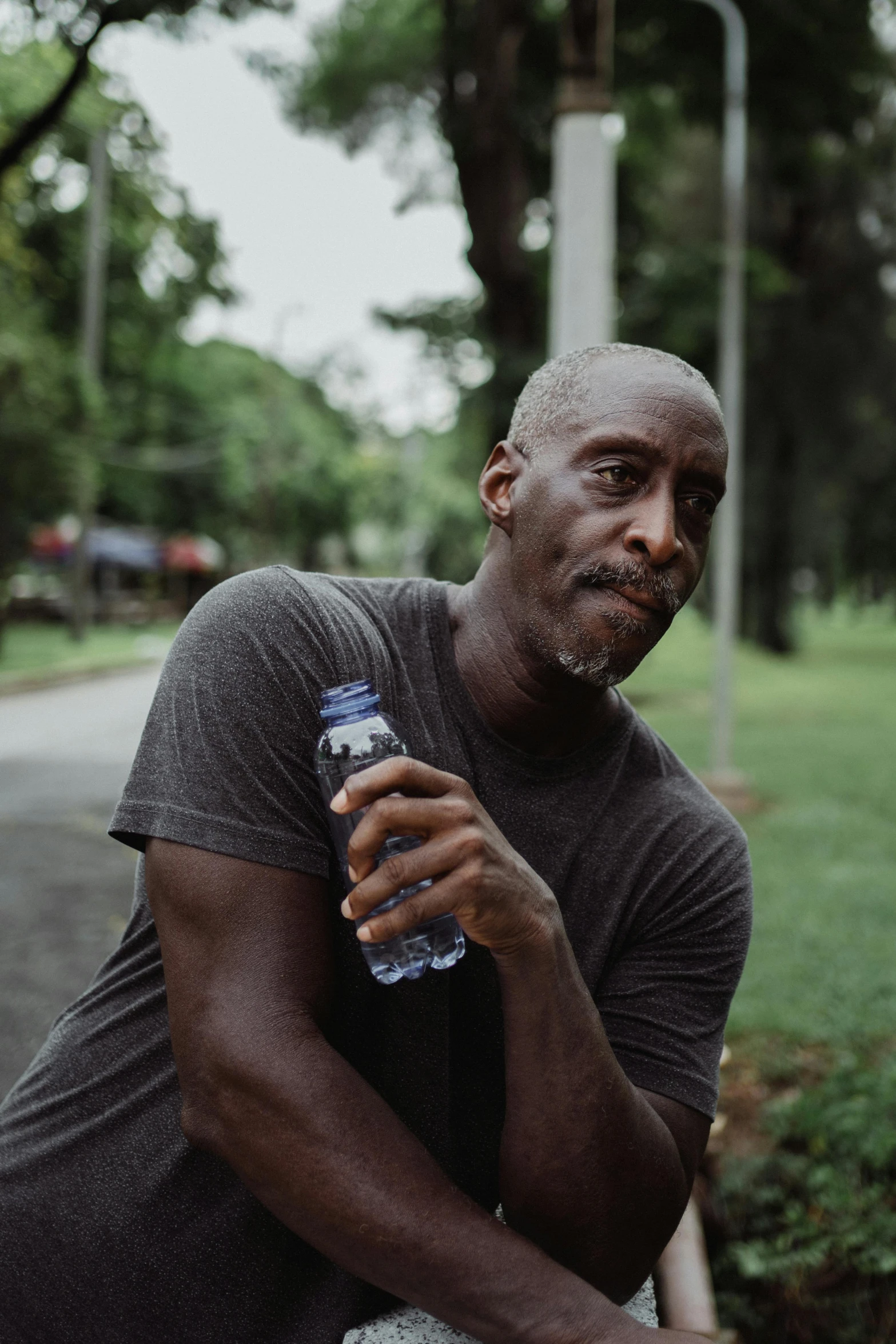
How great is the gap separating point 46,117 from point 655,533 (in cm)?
819

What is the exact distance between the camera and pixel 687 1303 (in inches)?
104

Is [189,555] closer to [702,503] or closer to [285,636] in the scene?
[702,503]

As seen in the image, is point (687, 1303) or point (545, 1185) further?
point (687, 1303)

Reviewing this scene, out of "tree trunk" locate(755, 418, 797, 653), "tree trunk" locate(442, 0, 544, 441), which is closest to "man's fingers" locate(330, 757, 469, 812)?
"tree trunk" locate(442, 0, 544, 441)

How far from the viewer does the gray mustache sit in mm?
1860

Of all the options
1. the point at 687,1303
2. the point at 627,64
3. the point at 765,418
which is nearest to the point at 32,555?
the point at 765,418

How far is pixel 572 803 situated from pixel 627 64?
12223mm

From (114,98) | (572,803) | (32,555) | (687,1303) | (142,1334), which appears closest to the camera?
(142,1334)

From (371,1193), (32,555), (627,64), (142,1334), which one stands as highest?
(627,64)

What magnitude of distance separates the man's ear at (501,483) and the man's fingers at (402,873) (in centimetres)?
73

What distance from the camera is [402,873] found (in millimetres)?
1404

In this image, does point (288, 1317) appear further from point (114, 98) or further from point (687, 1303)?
point (114, 98)

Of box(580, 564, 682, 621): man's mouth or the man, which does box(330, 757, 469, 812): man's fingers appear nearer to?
the man

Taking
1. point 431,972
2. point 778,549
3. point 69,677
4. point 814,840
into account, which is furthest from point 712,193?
point 431,972
